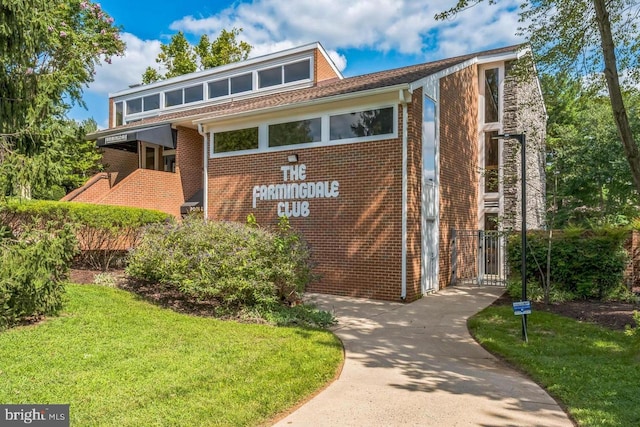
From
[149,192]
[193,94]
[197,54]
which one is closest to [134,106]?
[193,94]

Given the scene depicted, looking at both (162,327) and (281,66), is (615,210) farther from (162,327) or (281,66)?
(162,327)

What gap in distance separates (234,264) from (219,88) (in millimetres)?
14542

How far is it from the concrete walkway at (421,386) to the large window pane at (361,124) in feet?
16.1

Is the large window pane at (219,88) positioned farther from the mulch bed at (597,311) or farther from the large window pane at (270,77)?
the mulch bed at (597,311)

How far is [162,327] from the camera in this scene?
6496 mm

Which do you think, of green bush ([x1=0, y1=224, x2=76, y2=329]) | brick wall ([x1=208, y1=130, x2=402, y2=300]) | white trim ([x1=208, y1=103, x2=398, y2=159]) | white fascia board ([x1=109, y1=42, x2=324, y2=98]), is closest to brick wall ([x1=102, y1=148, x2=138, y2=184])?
white fascia board ([x1=109, y1=42, x2=324, y2=98])

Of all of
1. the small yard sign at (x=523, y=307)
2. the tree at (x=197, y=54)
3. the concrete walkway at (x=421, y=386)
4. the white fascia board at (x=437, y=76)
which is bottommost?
the concrete walkway at (x=421, y=386)

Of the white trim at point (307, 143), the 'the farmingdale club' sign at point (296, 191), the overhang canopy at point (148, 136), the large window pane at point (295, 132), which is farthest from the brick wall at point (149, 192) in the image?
the large window pane at point (295, 132)

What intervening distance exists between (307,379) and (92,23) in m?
18.5

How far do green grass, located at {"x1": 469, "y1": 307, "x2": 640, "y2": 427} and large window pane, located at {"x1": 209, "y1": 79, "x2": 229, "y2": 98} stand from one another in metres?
15.7

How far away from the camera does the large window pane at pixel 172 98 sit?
21.2 metres

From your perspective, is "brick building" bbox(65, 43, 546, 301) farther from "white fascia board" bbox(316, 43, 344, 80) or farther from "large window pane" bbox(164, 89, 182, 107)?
"large window pane" bbox(164, 89, 182, 107)

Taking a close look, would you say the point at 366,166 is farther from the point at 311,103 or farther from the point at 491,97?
the point at 491,97

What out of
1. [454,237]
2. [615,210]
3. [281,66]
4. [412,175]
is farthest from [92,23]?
[615,210]
